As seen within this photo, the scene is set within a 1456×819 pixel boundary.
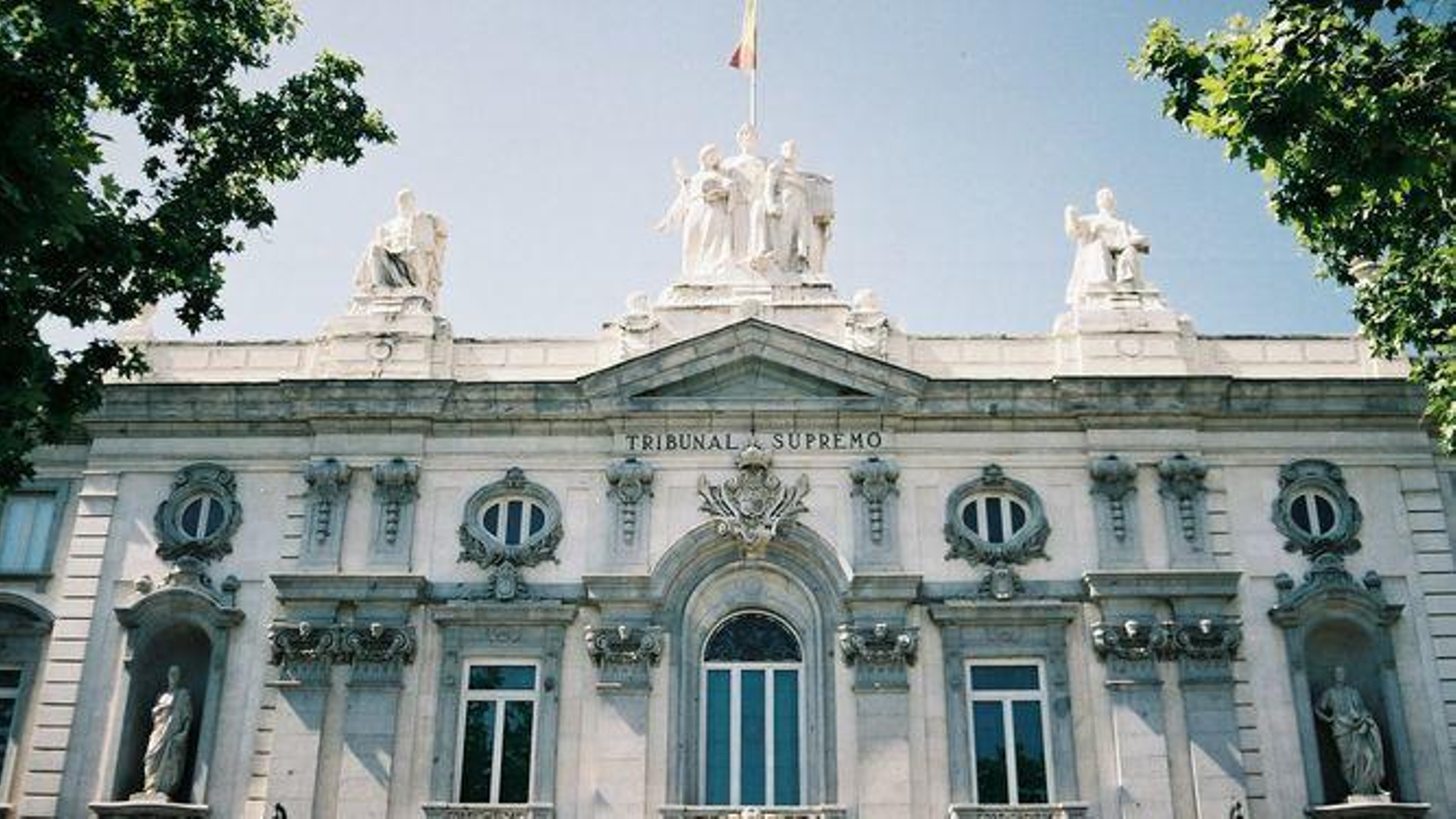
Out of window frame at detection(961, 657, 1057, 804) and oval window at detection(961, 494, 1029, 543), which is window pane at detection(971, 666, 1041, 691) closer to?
window frame at detection(961, 657, 1057, 804)

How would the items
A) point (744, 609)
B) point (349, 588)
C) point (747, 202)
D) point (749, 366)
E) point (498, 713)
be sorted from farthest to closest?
point (747, 202) → point (749, 366) → point (744, 609) → point (349, 588) → point (498, 713)

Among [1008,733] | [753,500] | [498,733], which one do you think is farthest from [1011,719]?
[498,733]

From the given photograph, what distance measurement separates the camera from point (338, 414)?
24781mm

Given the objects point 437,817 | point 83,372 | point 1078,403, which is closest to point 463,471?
point 437,817

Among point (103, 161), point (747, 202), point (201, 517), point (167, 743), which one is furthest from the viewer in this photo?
point (747, 202)

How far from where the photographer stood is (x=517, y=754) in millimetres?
22906

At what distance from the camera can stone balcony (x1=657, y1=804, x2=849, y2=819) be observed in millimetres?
21922

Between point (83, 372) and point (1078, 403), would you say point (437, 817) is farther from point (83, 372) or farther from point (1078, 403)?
point (1078, 403)

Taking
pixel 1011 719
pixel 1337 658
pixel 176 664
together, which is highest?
pixel 1337 658

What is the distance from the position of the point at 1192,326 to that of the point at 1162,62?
10.0 metres

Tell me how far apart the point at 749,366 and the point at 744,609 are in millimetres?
4201

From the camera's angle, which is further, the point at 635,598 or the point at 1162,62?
the point at 635,598

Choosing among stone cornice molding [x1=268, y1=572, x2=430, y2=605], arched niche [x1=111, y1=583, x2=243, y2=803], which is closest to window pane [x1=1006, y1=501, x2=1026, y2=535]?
stone cornice molding [x1=268, y1=572, x2=430, y2=605]

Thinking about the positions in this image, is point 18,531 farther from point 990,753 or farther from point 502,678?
point 990,753
